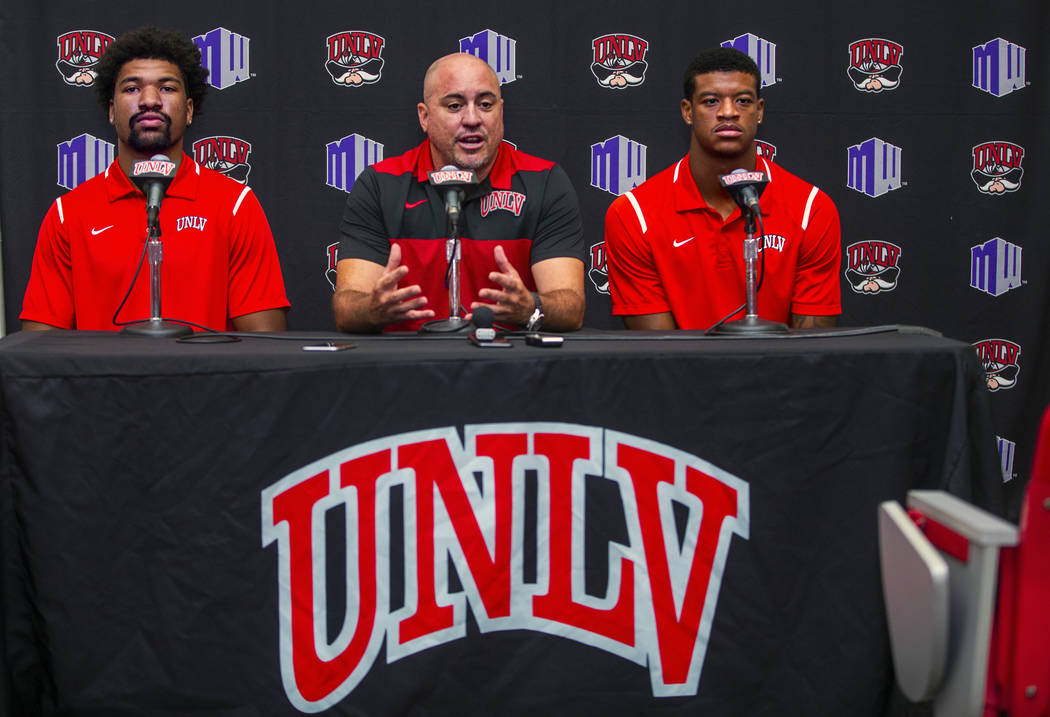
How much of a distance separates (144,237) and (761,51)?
200cm

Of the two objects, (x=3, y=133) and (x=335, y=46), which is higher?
(x=335, y=46)

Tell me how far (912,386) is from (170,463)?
121cm

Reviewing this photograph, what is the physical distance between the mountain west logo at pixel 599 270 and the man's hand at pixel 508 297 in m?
1.16

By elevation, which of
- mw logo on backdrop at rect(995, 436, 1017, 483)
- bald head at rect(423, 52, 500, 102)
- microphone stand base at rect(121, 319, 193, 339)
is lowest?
mw logo on backdrop at rect(995, 436, 1017, 483)

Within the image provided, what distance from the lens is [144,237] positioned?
93.0 inches

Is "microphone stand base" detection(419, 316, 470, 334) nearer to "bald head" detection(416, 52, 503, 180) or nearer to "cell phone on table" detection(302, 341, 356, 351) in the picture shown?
"cell phone on table" detection(302, 341, 356, 351)

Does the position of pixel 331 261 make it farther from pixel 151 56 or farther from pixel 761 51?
pixel 761 51

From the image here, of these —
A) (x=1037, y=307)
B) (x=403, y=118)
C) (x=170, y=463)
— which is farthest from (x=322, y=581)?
(x=1037, y=307)

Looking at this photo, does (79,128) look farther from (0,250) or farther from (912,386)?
(912,386)

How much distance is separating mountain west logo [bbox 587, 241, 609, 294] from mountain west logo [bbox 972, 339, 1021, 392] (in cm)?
128

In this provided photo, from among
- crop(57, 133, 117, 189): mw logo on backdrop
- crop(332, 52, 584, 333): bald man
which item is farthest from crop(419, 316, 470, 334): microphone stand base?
crop(57, 133, 117, 189): mw logo on backdrop

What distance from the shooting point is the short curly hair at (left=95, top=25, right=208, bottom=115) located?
100 inches

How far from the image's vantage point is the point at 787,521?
4.91 feet

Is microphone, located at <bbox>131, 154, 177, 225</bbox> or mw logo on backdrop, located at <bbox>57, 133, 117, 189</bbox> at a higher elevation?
mw logo on backdrop, located at <bbox>57, 133, 117, 189</bbox>
